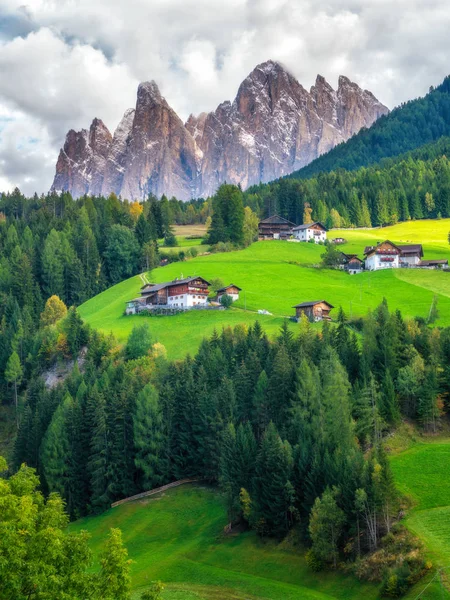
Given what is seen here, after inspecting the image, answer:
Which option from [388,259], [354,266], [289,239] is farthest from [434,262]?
[289,239]

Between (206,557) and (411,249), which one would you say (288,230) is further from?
(206,557)

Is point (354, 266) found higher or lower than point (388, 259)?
lower

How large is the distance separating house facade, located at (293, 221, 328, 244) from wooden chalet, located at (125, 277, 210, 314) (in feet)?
179

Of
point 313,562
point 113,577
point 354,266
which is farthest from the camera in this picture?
point 354,266

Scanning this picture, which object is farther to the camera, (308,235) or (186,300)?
(308,235)

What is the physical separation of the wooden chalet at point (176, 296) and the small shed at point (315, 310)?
19.6m

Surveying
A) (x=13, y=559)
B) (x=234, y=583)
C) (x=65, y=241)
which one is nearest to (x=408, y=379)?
(x=234, y=583)

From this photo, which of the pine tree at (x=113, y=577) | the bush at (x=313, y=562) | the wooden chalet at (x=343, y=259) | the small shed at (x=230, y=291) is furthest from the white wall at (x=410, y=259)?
the pine tree at (x=113, y=577)

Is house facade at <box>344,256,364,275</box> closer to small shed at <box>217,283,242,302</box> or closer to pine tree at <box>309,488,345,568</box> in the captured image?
small shed at <box>217,283,242,302</box>

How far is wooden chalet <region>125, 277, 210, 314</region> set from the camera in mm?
119688

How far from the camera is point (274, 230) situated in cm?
17625

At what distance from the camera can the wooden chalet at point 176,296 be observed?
393ft

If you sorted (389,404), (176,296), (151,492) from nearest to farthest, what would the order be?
1. (389,404)
2. (151,492)
3. (176,296)

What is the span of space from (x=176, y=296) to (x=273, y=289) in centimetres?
1839
